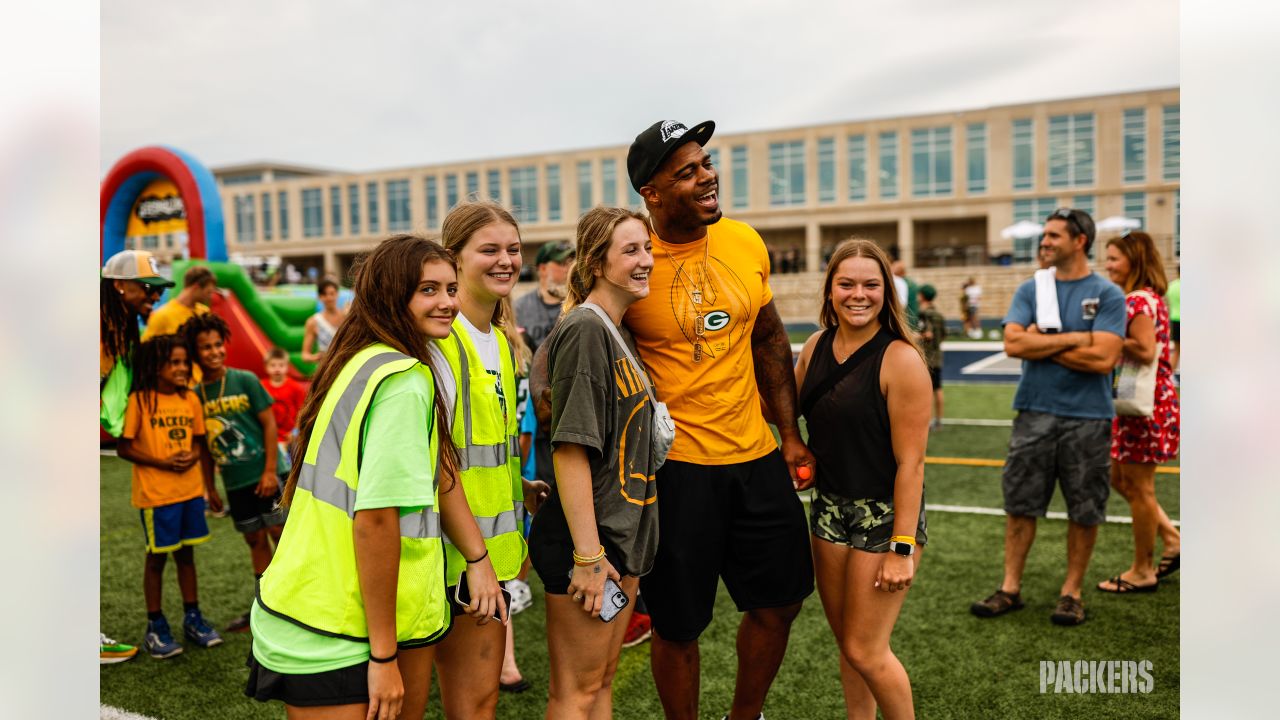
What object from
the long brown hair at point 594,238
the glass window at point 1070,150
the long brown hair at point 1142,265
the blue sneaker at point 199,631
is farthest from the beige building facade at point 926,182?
the long brown hair at point 594,238

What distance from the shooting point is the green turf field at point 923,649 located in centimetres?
390

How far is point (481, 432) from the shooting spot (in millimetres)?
2627

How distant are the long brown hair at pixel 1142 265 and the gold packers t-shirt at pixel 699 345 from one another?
3.32 meters

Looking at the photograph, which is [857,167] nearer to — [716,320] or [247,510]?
[247,510]

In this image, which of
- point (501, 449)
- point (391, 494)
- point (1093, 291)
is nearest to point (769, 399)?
point (501, 449)

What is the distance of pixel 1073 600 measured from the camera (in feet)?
15.8

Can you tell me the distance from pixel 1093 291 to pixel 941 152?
48.5 m

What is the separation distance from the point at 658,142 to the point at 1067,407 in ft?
10.1

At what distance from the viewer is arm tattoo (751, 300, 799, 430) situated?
3283 mm

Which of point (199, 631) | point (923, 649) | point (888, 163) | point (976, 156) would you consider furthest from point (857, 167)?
point (199, 631)


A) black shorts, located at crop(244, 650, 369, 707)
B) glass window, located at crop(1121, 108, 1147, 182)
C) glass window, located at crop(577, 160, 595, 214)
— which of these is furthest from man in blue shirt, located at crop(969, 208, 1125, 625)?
glass window, located at crop(577, 160, 595, 214)

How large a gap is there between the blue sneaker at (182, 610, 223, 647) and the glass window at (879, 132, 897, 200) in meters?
50.0

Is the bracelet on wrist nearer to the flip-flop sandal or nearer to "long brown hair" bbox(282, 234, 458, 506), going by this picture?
"long brown hair" bbox(282, 234, 458, 506)
